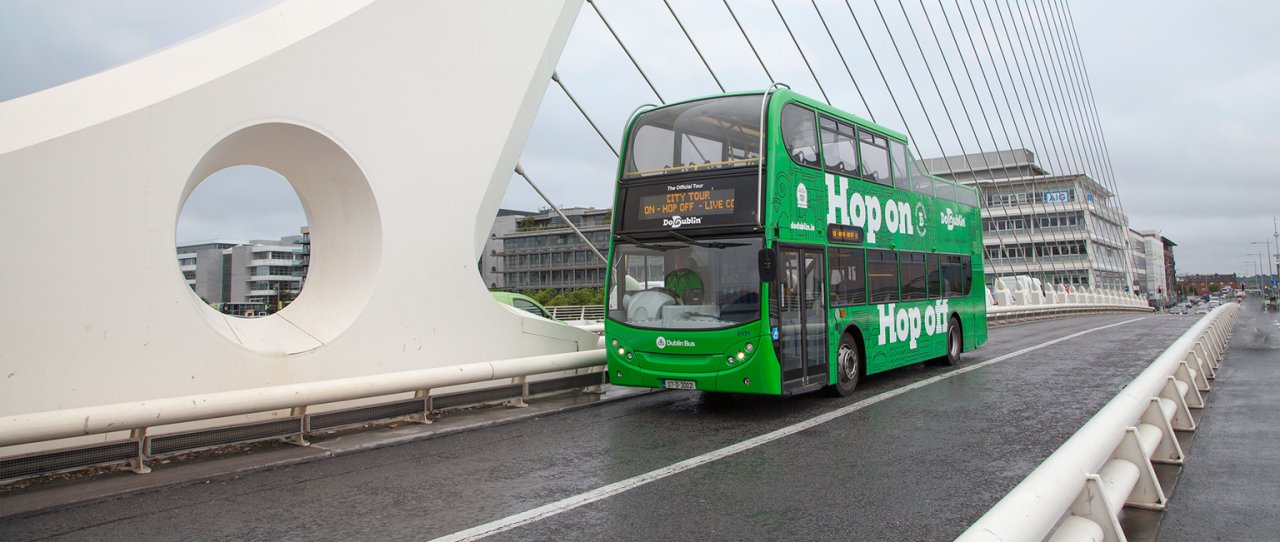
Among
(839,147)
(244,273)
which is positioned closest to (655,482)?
(839,147)

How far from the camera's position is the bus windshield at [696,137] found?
357 inches

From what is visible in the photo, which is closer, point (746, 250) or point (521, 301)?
point (746, 250)

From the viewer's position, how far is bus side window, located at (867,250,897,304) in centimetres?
1093

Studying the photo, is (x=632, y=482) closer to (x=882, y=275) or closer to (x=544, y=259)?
(x=882, y=275)

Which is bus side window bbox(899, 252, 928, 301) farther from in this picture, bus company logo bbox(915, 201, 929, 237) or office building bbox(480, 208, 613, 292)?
office building bbox(480, 208, 613, 292)

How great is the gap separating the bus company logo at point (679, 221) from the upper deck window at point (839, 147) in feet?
6.51

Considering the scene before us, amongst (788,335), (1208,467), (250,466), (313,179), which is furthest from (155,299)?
(1208,467)

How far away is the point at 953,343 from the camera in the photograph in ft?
46.2

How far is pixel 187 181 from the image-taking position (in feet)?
24.0

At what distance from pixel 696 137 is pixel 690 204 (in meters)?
0.84

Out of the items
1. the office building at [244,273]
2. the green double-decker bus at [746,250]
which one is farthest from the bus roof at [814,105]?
the office building at [244,273]

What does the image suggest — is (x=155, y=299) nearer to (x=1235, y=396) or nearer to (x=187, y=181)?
(x=187, y=181)

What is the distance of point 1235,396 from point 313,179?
438 inches

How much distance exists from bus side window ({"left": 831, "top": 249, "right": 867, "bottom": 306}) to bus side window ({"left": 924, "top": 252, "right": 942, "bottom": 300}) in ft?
8.69
